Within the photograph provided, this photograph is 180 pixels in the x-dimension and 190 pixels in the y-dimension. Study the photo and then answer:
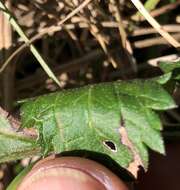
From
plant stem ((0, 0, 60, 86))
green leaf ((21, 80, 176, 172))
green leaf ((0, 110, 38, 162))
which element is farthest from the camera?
plant stem ((0, 0, 60, 86))

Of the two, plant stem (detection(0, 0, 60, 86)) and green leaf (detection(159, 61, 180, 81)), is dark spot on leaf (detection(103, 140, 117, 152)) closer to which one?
green leaf (detection(159, 61, 180, 81))

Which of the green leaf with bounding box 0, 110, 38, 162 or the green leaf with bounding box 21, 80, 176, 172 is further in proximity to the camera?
the green leaf with bounding box 0, 110, 38, 162

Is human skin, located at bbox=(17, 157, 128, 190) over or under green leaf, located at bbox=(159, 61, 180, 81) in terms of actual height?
under

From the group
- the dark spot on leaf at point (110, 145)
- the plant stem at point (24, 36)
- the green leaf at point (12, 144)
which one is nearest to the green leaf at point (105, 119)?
the dark spot on leaf at point (110, 145)

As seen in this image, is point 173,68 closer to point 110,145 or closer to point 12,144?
point 110,145

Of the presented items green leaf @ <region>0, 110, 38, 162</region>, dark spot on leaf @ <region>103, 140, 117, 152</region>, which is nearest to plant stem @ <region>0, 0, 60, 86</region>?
green leaf @ <region>0, 110, 38, 162</region>

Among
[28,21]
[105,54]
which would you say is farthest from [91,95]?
[28,21]
